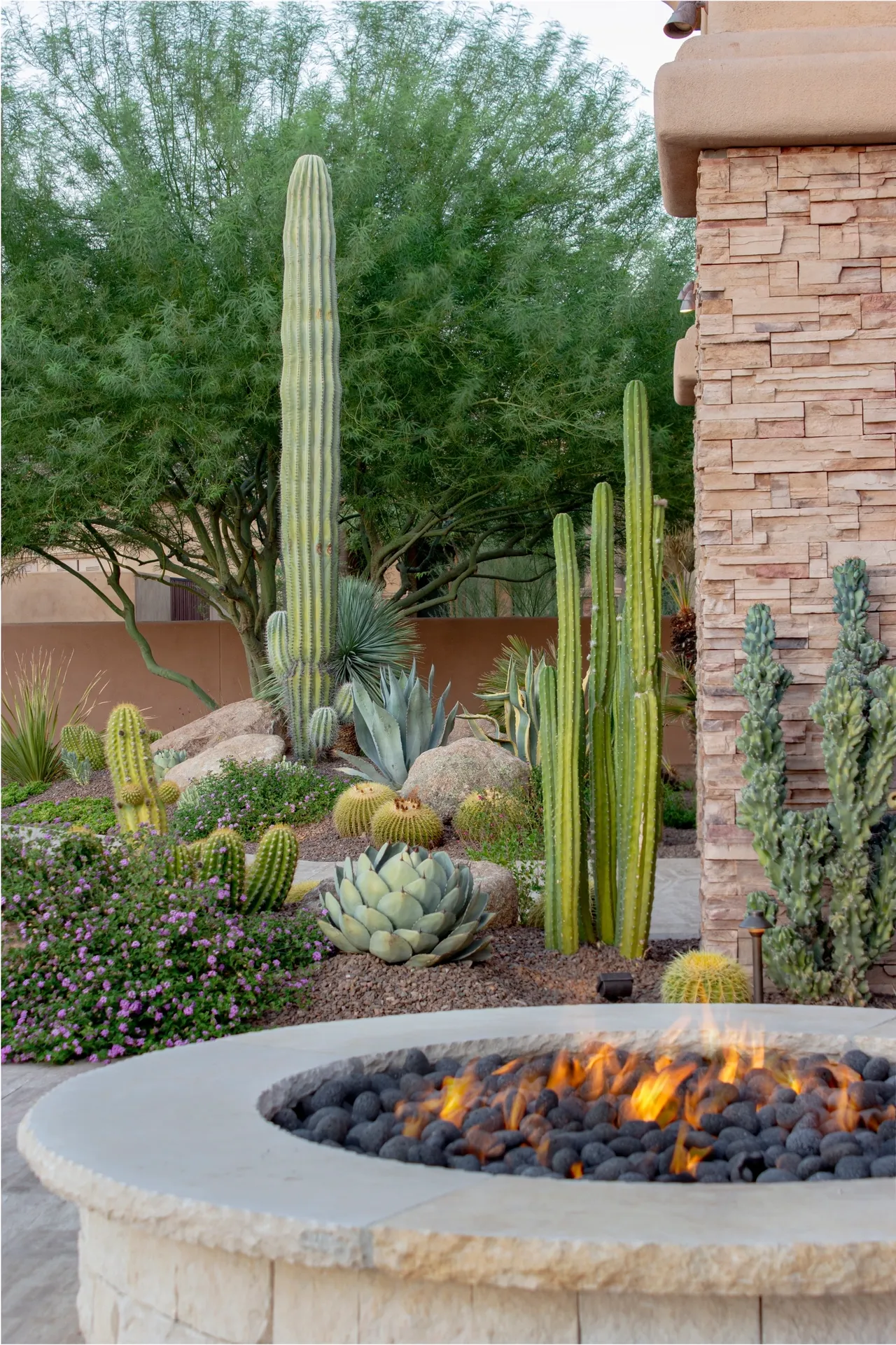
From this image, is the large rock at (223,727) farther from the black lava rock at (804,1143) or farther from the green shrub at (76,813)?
the black lava rock at (804,1143)

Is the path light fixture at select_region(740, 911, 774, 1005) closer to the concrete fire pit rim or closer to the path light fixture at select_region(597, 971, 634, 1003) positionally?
the path light fixture at select_region(597, 971, 634, 1003)

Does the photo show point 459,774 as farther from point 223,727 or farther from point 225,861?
point 225,861

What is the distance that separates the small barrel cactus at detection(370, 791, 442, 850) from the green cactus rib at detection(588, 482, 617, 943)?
219cm

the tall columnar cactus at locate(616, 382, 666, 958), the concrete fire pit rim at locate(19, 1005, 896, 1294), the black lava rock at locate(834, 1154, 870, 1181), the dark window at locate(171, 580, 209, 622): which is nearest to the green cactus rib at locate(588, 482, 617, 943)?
the tall columnar cactus at locate(616, 382, 666, 958)

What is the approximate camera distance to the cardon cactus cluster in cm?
509

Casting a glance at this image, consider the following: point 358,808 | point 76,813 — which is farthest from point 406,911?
point 76,813

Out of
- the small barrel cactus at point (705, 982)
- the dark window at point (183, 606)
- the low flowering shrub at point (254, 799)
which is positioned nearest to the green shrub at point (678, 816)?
the low flowering shrub at point (254, 799)

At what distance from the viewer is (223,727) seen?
11695mm

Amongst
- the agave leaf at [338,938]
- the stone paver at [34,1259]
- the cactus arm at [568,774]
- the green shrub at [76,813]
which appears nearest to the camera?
the stone paver at [34,1259]

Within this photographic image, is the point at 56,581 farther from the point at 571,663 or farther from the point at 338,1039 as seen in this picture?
the point at 338,1039

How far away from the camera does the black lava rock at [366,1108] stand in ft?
9.10

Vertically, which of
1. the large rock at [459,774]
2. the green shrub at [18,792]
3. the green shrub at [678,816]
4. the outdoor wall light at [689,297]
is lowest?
the green shrub at [678,816]

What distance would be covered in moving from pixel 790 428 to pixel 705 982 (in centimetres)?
215

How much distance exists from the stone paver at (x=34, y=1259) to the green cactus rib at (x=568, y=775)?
2437 millimetres
